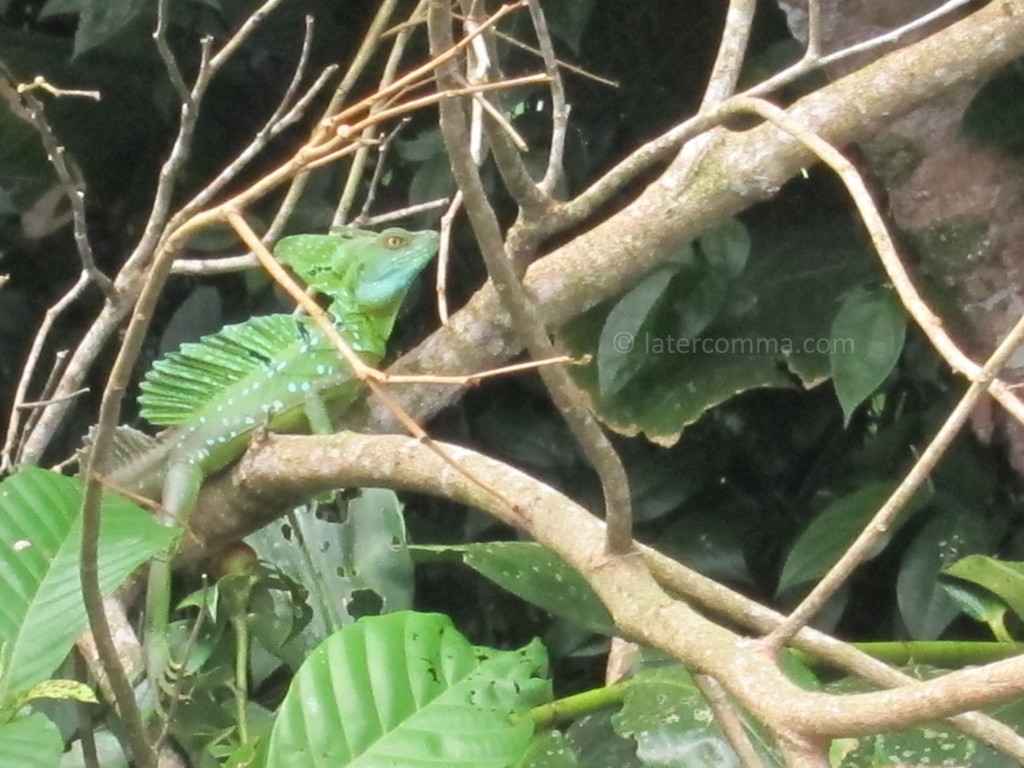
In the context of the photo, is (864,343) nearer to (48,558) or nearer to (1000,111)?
(1000,111)

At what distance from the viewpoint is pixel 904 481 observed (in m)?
0.58

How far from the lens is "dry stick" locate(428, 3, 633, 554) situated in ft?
1.99

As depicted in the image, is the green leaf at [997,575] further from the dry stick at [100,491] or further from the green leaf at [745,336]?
the dry stick at [100,491]

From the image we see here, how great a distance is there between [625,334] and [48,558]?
2.47 feet

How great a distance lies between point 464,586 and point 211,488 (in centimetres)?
47

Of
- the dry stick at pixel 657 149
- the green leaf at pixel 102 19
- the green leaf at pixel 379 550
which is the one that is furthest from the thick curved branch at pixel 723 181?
the green leaf at pixel 102 19

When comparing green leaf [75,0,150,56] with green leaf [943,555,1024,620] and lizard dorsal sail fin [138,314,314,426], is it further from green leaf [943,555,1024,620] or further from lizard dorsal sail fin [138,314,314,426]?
green leaf [943,555,1024,620]

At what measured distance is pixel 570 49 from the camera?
161 centimetres

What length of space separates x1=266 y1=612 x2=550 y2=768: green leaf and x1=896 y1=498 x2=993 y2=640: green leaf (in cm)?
59

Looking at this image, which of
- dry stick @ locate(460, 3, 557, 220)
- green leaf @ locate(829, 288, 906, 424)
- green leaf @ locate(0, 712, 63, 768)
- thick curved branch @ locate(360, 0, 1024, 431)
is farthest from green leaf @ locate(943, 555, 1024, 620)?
green leaf @ locate(0, 712, 63, 768)

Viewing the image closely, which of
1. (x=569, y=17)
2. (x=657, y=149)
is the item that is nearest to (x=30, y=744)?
(x=657, y=149)

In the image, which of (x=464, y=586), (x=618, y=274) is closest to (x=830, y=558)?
(x=618, y=274)

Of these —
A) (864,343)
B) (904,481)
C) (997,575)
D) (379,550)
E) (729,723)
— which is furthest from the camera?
→ (379,550)

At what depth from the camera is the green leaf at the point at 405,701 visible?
0.84 m
